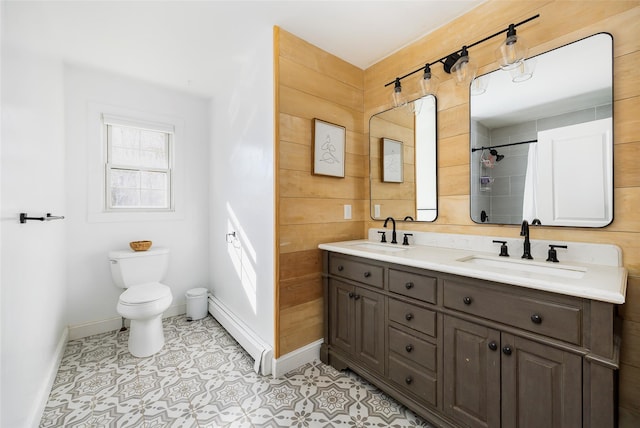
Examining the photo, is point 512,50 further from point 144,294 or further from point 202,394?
point 144,294

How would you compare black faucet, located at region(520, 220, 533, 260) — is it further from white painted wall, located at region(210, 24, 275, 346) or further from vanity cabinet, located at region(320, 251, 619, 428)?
white painted wall, located at region(210, 24, 275, 346)

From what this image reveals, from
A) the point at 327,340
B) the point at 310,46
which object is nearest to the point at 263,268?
the point at 327,340

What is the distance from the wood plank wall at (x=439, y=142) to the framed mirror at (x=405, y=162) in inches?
2.8

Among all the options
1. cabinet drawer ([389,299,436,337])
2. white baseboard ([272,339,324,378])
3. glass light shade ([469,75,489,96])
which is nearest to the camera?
cabinet drawer ([389,299,436,337])

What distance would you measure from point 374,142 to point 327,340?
1692mm

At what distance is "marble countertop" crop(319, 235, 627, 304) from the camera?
938mm

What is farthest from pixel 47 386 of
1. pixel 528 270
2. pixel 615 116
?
pixel 615 116

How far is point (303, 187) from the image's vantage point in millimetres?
2033

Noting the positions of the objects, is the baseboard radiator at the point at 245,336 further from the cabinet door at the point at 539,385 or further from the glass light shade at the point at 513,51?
the glass light shade at the point at 513,51

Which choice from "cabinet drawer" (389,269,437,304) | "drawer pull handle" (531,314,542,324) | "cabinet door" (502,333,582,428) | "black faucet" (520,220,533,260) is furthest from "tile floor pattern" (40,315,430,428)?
"black faucet" (520,220,533,260)

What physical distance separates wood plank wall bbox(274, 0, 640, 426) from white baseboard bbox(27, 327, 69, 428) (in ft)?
4.43

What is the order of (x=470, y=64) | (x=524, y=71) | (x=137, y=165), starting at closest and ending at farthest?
(x=524, y=71), (x=470, y=64), (x=137, y=165)

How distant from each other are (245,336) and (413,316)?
1408mm

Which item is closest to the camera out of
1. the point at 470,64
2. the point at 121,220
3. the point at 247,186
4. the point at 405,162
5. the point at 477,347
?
the point at 477,347
